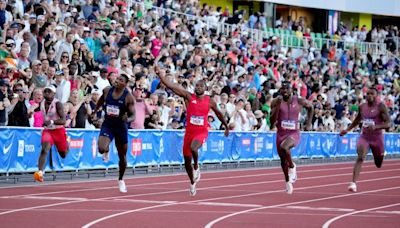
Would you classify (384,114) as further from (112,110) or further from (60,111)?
(60,111)

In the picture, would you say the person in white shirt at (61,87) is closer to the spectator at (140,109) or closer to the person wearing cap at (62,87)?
the person wearing cap at (62,87)

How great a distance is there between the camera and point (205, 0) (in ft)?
166

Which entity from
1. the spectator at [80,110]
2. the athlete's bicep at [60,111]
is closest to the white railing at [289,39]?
the spectator at [80,110]

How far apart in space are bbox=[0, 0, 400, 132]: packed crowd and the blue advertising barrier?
17.4 inches

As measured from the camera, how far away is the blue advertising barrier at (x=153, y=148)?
21.3 meters

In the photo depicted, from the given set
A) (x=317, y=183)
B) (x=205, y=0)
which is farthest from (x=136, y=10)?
(x=205, y=0)

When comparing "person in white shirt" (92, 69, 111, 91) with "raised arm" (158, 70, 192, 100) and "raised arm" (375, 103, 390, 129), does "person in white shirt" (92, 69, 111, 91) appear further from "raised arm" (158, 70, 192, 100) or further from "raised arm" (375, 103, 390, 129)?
"raised arm" (375, 103, 390, 129)

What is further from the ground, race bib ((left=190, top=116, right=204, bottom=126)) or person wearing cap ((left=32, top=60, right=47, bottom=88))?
person wearing cap ((left=32, top=60, right=47, bottom=88))

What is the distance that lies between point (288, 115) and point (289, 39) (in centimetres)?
2935

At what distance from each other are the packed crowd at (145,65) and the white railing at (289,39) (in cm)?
27

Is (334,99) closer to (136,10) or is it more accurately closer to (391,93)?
(391,93)

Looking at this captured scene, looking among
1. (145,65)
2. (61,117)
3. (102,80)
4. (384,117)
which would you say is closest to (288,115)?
(384,117)

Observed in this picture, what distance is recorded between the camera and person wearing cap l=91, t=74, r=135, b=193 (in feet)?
62.7

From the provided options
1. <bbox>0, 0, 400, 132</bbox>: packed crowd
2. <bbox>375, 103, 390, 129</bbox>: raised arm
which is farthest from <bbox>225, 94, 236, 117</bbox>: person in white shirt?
<bbox>375, 103, 390, 129</bbox>: raised arm
